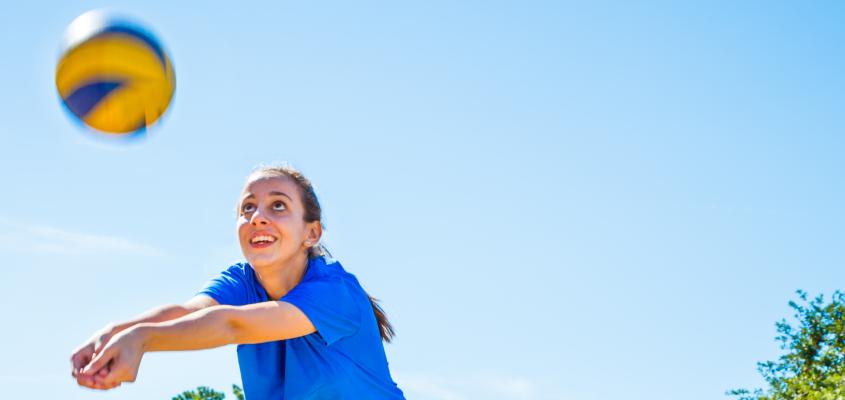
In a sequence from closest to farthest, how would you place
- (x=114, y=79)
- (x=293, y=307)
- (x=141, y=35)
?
(x=293, y=307)
(x=114, y=79)
(x=141, y=35)

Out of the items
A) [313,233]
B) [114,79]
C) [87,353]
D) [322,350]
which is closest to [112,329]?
[87,353]

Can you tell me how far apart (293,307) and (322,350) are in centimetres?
55

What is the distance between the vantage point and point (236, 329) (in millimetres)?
4371

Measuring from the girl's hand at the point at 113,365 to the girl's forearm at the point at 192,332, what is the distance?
0.12m

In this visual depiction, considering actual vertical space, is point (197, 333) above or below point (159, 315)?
below

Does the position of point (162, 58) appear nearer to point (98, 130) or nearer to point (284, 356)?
point (98, 130)

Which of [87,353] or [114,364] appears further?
[87,353]

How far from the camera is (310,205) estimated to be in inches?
225

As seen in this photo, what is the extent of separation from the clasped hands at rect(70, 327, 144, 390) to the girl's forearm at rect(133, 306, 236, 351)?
7 cm

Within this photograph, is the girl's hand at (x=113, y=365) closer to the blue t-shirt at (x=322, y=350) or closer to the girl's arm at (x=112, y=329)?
the girl's arm at (x=112, y=329)

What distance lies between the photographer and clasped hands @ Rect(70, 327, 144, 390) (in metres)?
3.66

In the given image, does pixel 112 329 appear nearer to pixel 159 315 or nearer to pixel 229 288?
pixel 159 315

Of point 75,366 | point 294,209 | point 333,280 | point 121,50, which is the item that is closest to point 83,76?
point 121,50

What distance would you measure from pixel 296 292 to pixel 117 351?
4.30ft
